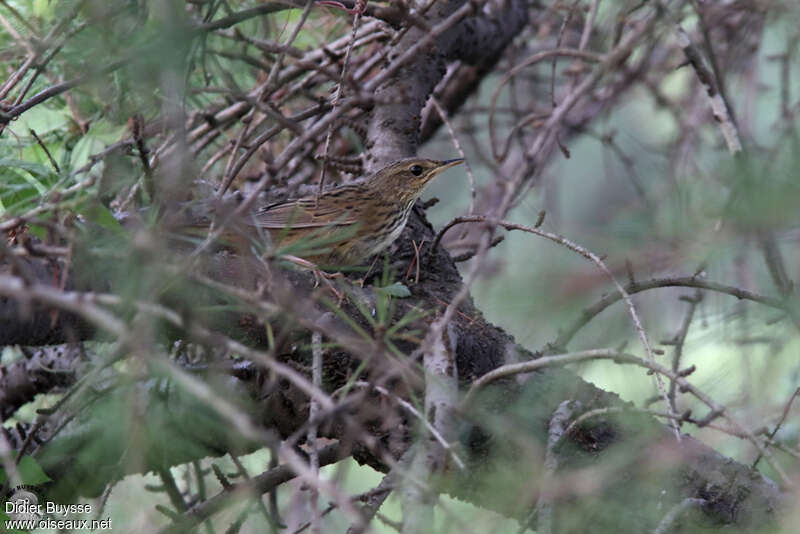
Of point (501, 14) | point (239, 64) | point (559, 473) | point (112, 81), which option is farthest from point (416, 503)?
point (501, 14)

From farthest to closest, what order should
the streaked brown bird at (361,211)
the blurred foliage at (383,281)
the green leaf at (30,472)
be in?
the streaked brown bird at (361,211)
the green leaf at (30,472)
the blurred foliage at (383,281)

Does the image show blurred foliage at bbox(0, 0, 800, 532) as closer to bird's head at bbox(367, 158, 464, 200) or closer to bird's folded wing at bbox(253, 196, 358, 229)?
bird's folded wing at bbox(253, 196, 358, 229)

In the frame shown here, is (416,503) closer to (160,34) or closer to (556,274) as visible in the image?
(556,274)

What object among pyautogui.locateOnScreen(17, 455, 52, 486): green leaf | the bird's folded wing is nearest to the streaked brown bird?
the bird's folded wing

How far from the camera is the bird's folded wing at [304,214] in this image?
148 inches

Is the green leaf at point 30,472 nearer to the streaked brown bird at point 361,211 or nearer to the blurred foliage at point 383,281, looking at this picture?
the blurred foliage at point 383,281

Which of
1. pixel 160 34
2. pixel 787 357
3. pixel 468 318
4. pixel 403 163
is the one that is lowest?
pixel 787 357

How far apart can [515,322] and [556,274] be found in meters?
0.16

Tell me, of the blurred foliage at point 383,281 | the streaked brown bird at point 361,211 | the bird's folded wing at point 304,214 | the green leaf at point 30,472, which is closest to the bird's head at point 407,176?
the streaked brown bird at point 361,211

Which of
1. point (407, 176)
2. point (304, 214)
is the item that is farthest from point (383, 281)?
point (407, 176)

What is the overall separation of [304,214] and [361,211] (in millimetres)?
324

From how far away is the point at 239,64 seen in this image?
137 inches

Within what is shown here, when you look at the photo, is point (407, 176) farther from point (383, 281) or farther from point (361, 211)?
point (383, 281)

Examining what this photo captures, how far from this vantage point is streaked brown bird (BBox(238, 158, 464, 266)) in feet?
11.8
